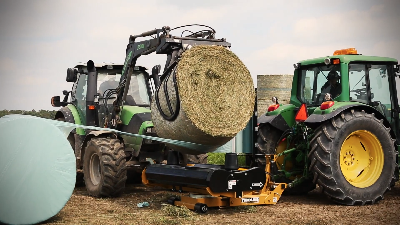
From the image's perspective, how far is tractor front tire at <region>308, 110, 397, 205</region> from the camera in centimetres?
762

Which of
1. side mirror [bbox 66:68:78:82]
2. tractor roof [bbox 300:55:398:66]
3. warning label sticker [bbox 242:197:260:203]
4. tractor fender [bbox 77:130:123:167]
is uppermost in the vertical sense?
tractor roof [bbox 300:55:398:66]

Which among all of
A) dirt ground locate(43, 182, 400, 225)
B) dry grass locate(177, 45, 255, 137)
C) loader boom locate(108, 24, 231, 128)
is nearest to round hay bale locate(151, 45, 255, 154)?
dry grass locate(177, 45, 255, 137)

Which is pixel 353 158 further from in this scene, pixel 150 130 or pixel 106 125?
pixel 106 125

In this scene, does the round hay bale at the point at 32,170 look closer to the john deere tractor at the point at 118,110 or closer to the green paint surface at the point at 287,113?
the john deere tractor at the point at 118,110

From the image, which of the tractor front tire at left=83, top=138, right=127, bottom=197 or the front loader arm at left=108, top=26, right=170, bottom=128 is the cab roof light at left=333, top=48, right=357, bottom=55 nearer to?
the front loader arm at left=108, top=26, right=170, bottom=128

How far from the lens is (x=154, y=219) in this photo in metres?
6.72

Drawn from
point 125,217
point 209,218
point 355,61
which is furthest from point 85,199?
point 355,61

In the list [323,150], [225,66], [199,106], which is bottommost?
[323,150]

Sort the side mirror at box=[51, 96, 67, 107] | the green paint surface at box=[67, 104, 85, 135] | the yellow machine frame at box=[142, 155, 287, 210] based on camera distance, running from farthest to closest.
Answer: the side mirror at box=[51, 96, 67, 107]
the green paint surface at box=[67, 104, 85, 135]
the yellow machine frame at box=[142, 155, 287, 210]

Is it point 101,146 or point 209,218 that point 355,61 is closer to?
point 209,218

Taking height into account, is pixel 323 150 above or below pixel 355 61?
below

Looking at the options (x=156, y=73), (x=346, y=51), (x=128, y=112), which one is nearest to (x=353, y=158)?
(x=346, y=51)

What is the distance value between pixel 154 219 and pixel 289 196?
2823 mm

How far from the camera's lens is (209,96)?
708 cm
